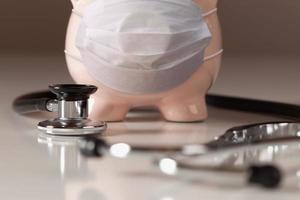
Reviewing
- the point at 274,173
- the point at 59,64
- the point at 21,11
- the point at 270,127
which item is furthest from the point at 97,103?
the point at 21,11

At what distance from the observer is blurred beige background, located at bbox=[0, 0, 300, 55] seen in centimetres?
158

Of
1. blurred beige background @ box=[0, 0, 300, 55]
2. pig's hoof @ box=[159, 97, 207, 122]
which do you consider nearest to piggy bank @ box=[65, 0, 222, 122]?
pig's hoof @ box=[159, 97, 207, 122]

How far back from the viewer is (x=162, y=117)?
0.71 meters

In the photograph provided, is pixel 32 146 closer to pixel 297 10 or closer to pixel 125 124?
pixel 125 124

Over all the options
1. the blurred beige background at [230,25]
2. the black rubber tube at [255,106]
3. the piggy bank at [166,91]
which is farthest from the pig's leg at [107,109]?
the blurred beige background at [230,25]

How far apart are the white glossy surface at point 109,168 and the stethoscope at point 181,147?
0.03 ft

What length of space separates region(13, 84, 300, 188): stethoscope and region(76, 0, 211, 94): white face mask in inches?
1.6

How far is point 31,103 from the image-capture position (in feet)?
2.39

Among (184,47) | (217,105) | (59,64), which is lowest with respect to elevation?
(59,64)

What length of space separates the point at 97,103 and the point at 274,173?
0.29m

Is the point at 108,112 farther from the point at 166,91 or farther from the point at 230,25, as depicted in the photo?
the point at 230,25

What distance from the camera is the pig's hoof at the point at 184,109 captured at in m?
0.68

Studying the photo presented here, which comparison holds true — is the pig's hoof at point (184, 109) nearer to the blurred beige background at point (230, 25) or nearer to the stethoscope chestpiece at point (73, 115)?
the stethoscope chestpiece at point (73, 115)

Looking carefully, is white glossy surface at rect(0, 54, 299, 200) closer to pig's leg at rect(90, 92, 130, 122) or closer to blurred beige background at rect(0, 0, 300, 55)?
pig's leg at rect(90, 92, 130, 122)
